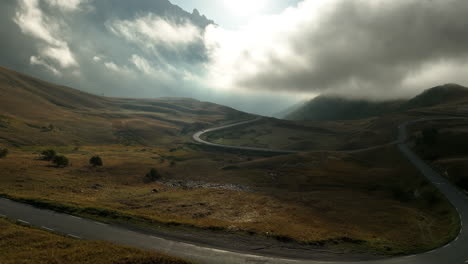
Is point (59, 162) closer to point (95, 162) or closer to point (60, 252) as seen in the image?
point (95, 162)

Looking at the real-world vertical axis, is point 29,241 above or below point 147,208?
above

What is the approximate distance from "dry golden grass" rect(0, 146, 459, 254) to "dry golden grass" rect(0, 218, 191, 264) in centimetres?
1379

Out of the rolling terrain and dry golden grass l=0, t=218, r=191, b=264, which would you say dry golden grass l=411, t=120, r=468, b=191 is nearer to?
the rolling terrain

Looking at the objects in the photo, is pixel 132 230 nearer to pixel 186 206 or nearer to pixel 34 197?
pixel 186 206

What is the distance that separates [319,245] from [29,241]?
35452mm

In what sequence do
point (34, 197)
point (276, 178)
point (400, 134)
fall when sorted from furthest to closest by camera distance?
point (400, 134)
point (276, 178)
point (34, 197)

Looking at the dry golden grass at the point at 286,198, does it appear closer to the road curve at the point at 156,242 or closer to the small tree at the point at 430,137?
the road curve at the point at 156,242

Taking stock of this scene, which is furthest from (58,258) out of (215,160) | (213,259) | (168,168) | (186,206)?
(215,160)

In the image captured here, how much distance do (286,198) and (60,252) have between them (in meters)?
56.8

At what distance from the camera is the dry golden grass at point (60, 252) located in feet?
81.8

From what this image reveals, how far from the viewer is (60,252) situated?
1059 inches

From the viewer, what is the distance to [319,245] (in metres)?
35.6

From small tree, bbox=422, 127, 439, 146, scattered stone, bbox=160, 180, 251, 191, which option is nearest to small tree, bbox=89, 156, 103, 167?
scattered stone, bbox=160, 180, 251, 191

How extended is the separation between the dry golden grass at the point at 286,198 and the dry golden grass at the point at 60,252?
13.8 meters
